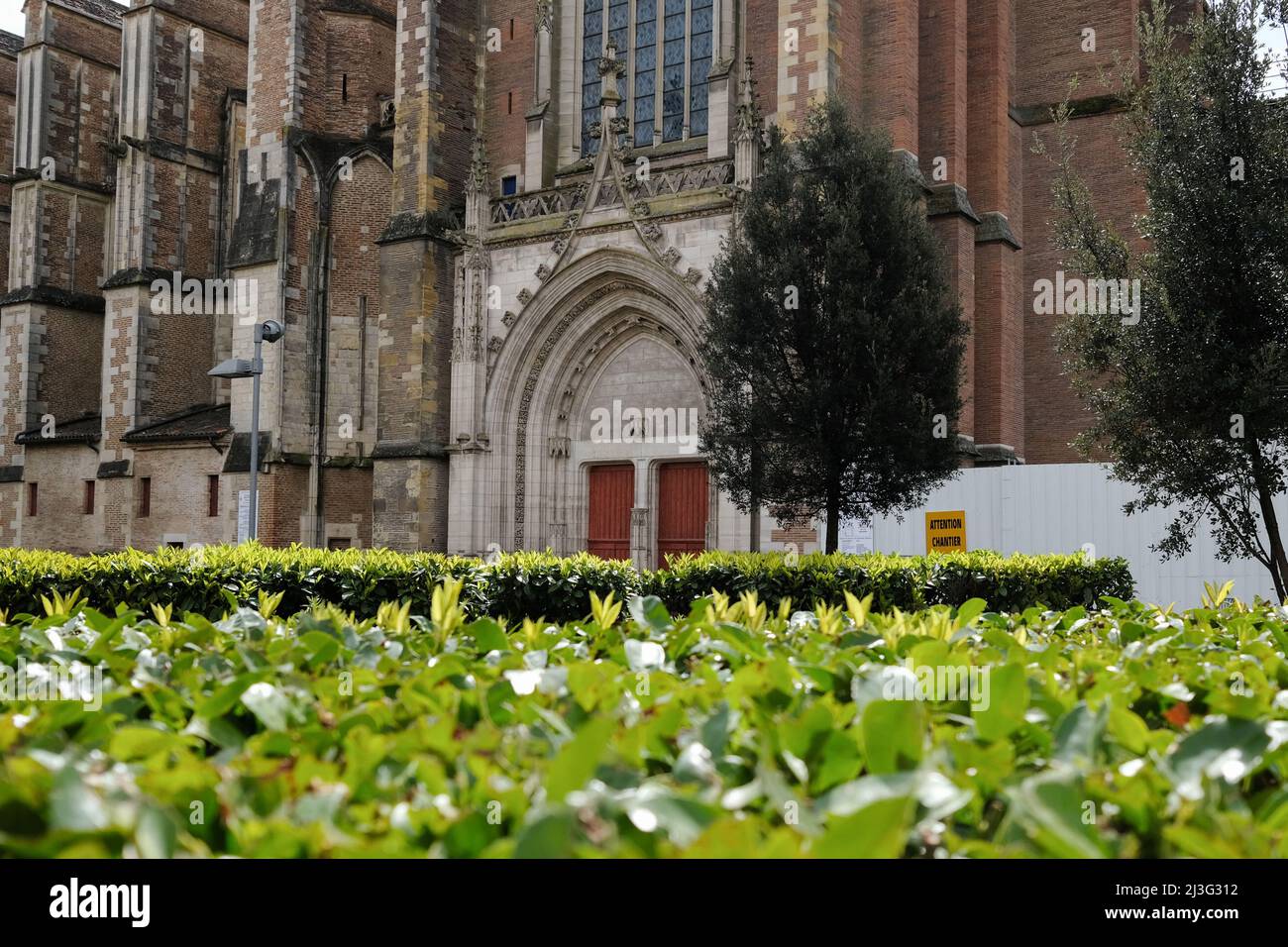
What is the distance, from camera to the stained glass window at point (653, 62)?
21.5 m

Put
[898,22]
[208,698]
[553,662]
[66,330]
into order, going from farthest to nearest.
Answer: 1. [66,330]
2. [898,22]
3. [553,662]
4. [208,698]

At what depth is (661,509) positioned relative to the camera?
2114 cm

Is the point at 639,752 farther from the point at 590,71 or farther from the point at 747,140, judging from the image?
the point at 590,71

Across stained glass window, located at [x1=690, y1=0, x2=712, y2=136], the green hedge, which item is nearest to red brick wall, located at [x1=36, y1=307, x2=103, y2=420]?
stained glass window, located at [x1=690, y1=0, x2=712, y2=136]

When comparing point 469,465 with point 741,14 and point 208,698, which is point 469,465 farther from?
point 208,698

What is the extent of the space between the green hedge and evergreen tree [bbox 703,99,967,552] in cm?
299

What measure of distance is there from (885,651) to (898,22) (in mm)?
18111

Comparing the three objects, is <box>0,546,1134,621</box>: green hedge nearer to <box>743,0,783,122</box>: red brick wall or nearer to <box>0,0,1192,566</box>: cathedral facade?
<box>0,0,1192,566</box>: cathedral facade

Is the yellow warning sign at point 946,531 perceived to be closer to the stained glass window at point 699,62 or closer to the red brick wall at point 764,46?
the red brick wall at point 764,46

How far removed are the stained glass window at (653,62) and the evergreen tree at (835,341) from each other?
19.8 ft

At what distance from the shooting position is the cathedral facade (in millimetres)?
19656
